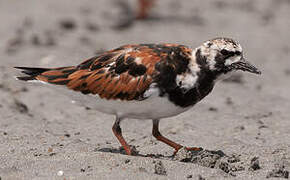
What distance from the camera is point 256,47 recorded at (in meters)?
Result: 13.3

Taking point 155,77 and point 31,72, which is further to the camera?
point 31,72

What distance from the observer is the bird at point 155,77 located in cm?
596

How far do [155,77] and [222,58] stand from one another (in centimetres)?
77

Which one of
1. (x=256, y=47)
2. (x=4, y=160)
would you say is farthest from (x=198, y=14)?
(x=4, y=160)

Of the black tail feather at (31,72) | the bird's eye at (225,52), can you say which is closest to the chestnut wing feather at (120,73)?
the black tail feather at (31,72)

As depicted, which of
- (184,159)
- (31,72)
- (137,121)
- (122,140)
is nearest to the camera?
(184,159)

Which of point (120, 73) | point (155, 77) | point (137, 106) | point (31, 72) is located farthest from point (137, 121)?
point (155, 77)

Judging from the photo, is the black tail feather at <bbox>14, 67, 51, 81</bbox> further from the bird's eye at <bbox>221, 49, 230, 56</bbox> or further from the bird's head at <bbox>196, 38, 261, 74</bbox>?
the bird's eye at <bbox>221, 49, 230, 56</bbox>

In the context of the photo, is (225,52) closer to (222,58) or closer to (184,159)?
(222,58)

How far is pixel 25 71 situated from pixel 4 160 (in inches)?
51.1

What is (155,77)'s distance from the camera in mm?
5988

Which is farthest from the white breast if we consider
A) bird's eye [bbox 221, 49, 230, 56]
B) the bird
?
bird's eye [bbox 221, 49, 230, 56]

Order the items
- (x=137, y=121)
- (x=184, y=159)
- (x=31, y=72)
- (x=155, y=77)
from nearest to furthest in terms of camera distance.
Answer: (x=155, y=77) → (x=184, y=159) → (x=31, y=72) → (x=137, y=121)

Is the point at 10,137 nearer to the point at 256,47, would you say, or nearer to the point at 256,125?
the point at 256,125
